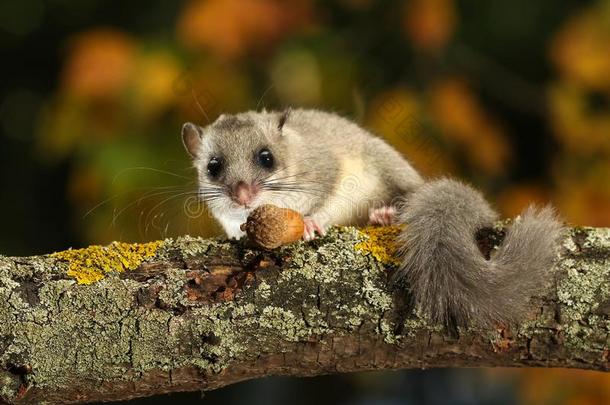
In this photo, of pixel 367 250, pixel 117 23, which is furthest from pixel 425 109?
pixel 367 250

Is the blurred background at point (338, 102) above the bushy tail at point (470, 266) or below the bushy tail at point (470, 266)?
above

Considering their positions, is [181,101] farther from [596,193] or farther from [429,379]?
[429,379]

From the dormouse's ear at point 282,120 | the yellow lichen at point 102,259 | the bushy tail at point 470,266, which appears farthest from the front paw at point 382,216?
the yellow lichen at point 102,259

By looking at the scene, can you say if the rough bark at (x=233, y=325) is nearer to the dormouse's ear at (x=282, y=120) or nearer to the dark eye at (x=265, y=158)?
the dark eye at (x=265, y=158)

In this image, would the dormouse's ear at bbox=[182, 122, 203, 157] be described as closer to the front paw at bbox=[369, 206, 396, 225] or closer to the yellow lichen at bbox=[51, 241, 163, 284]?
the front paw at bbox=[369, 206, 396, 225]

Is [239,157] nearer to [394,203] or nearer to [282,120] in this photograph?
[282,120]

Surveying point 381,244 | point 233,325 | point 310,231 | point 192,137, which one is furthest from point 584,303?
point 192,137

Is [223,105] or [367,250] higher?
[223,105]
